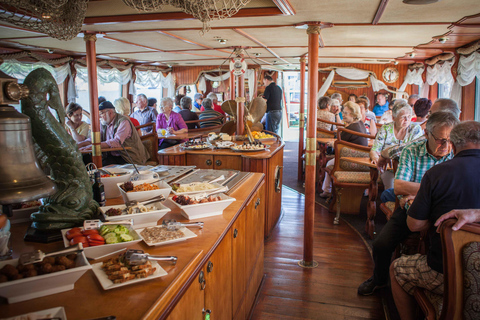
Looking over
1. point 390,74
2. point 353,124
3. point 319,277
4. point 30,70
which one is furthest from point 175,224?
point 390,74

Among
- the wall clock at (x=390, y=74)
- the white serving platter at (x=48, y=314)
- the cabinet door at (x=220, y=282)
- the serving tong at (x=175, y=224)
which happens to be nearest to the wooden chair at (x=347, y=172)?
the cabinet door at (x=220, y=282)

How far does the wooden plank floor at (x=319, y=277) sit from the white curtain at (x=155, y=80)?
26.8 feet

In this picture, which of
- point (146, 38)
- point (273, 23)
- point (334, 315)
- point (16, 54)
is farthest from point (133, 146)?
point (16, 54)

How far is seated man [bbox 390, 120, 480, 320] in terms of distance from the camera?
2002mm

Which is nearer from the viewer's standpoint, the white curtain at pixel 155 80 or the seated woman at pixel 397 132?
the seated woman at pixel 397 132

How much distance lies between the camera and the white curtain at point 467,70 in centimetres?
602

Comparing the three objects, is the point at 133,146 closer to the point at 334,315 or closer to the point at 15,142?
the point at 334,315

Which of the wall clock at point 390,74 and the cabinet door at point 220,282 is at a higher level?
the wall clock at point 390,74

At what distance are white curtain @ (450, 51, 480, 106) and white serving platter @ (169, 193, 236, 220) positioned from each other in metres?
5.87

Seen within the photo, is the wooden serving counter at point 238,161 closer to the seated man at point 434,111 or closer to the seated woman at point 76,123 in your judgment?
the seated man at point 434,111

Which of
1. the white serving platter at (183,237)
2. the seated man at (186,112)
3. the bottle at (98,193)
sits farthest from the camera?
the seated man at (186,112)

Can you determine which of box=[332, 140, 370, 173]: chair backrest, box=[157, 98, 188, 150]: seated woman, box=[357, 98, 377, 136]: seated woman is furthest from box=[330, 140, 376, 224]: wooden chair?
box=[157, 98, 188, 150]: seated woman

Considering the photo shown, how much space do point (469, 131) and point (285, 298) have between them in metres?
1.88

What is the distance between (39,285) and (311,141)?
2.77 meters
